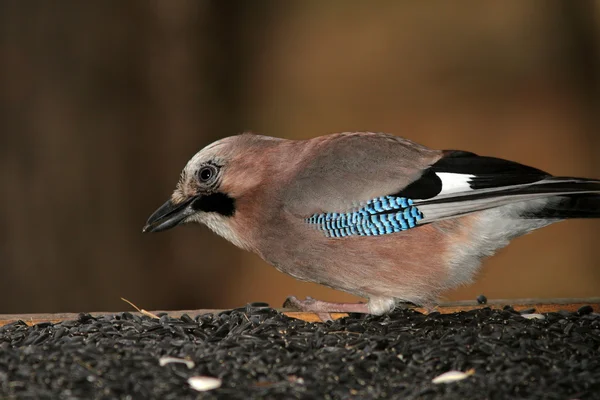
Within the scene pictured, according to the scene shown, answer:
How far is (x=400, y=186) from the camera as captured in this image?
3.67 meters

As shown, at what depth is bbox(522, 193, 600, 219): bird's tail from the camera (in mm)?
3602

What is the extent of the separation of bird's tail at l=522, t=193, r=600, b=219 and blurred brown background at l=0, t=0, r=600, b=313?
9.49 feet

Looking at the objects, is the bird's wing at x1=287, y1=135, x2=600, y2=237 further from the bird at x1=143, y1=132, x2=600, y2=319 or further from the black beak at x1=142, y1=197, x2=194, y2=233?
the black beak at x1=142, y1=197, x2=194, y2=233

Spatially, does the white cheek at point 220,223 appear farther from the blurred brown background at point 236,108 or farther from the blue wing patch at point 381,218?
the blurred brown background at point 236,108

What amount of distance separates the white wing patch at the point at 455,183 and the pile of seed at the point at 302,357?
53 centimetres

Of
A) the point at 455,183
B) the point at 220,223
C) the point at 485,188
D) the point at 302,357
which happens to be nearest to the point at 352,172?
the point at 455,183

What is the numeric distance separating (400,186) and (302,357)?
1100 mm

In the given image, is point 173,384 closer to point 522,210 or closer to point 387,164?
point 387,164

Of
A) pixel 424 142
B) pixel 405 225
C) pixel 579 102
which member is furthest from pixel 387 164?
pixel 579 102

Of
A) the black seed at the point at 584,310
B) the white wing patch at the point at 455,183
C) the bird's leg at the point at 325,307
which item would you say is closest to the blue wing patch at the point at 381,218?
the white wing patch at the point at 455,183

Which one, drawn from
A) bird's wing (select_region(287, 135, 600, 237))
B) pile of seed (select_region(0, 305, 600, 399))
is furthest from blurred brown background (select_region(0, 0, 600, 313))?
bird's wing (select_region(287, 135, 600, 237))

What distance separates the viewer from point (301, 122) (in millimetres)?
7176

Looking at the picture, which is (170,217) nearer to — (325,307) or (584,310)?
(325,307)

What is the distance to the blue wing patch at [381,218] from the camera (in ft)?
12.0
